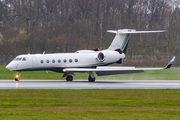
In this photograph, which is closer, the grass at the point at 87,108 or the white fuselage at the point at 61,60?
the grass at the point at 87,108

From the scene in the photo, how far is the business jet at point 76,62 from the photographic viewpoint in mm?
29500

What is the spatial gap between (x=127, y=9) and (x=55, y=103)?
70087mm

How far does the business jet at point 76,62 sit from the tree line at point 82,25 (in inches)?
1160

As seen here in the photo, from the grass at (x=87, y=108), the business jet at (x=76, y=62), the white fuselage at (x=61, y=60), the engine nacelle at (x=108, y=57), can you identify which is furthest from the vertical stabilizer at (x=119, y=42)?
the grass at (x=87, y=108)

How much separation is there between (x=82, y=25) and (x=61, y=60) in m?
39.8

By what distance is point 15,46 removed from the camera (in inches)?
2406

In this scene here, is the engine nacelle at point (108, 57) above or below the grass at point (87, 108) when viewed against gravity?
above

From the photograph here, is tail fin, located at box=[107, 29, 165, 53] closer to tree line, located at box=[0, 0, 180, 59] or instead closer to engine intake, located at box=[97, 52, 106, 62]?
engine intake, located at box=[97, 52, 106, 62]

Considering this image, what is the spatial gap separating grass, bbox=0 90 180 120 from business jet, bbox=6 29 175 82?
1198 cm

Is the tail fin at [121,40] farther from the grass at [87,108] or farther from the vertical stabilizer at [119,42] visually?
the grass at [87,108]

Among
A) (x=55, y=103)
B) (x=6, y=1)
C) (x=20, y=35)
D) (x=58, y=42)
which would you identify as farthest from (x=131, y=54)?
(x=55, y=103)

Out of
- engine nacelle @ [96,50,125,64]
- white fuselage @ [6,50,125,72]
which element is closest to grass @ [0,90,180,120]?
white fuselage @ [6,50,125,72]

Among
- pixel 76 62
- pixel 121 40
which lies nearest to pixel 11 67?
pixel 76 62

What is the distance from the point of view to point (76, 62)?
31625 mm
